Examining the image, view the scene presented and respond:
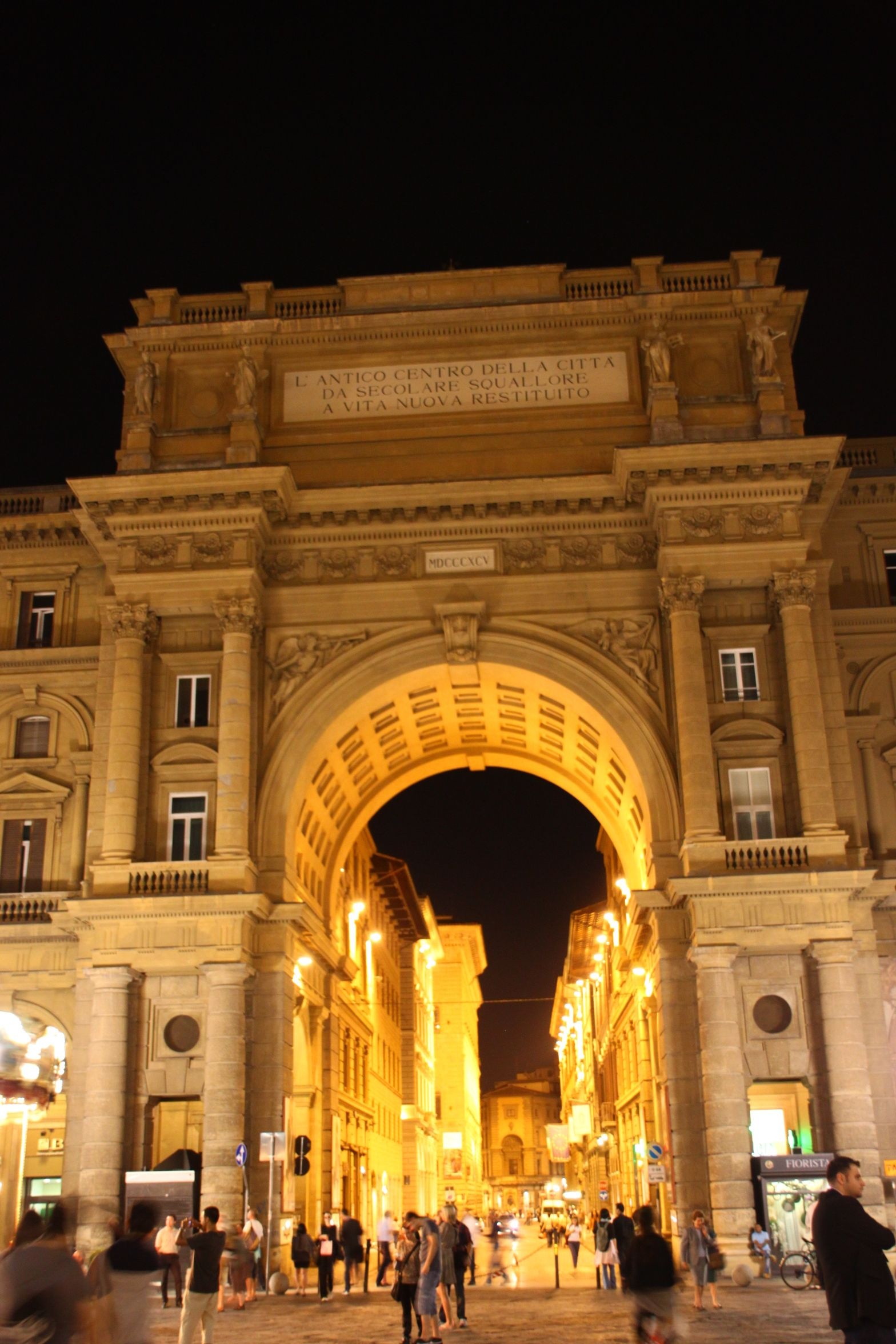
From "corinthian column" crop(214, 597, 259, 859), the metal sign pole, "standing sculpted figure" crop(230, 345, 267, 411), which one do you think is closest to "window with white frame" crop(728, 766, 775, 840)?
"corinthian column" crop(214, 597, 259, 859)

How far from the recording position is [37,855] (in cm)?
3878

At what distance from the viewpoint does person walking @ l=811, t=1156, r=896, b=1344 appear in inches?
371

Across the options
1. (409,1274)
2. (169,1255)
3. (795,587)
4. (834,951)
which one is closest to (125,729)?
(169,1255)

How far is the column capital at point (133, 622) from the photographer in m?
37.5

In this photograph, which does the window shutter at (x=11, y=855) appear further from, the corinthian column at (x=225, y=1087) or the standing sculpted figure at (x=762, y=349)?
the standing sculpted figure at (x=762, y=349)

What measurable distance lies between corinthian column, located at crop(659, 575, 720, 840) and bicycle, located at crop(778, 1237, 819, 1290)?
9.49 meters

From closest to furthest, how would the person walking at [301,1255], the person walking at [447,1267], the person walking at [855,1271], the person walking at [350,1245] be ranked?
the person walking at [855,1271] < the person walking at [447,1267] < the person walking at [301,1255] < the person walking at [350,1245]

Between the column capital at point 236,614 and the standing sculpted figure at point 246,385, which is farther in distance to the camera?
the standing sculpted figure at point 246,385

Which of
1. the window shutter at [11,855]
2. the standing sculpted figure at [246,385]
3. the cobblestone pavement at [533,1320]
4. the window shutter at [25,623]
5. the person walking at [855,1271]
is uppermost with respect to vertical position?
the standing sculpted figure at [246,385]

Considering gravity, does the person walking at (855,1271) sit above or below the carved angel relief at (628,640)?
below

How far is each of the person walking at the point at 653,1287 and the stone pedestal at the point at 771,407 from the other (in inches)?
1082

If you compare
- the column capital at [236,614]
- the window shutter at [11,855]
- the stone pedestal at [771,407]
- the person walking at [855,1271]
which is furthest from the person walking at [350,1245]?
the person walking at [855,1271]

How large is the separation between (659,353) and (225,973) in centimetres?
2003

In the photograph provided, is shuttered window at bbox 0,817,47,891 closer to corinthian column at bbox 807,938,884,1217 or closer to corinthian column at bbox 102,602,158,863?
corinthian column at bbox 102,602,158,863
